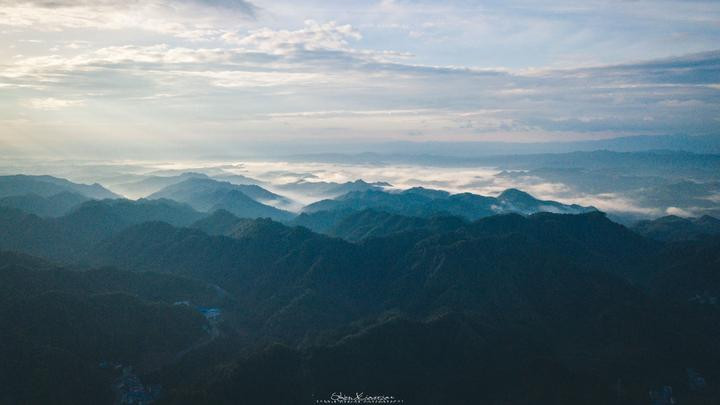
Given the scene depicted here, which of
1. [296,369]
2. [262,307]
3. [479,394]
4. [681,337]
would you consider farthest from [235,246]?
[681,337]

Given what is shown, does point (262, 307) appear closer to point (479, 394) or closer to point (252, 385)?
point (252, 385)

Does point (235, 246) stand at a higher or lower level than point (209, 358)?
higher

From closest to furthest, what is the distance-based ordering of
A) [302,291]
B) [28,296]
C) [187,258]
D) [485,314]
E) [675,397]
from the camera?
1. [675,397]
2. [28,296]
3. [485,314]
4. [302,291]
5. [187,258]

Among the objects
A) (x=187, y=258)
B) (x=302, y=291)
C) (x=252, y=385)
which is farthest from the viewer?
(x=187, y=258)

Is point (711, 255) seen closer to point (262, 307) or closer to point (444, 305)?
point (444, 305)

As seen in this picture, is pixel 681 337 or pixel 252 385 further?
pixel 681 337

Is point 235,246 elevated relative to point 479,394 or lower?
elevated

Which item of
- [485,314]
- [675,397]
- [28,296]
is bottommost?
[675,397]

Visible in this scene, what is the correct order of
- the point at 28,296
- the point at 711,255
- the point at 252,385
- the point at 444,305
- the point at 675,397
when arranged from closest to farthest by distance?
the point at 252,385 → the point at 675,397 → the point at 28,296 → the point at 444,305 → the point at 711,255

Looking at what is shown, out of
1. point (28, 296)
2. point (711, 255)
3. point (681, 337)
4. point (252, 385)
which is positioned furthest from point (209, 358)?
point (711, 255)
